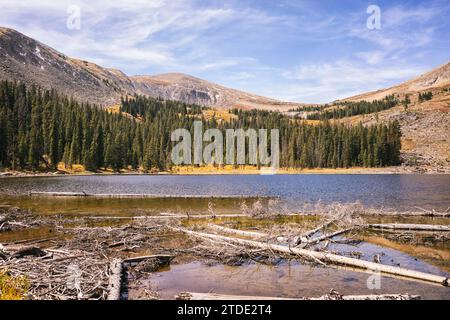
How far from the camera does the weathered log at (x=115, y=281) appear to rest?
1240cm

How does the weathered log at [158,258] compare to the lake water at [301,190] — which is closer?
the weathered log at [158,258]

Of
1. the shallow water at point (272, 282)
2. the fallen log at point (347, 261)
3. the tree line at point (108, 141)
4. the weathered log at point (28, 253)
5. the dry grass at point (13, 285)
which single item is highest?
the tree line at point (108, 141)

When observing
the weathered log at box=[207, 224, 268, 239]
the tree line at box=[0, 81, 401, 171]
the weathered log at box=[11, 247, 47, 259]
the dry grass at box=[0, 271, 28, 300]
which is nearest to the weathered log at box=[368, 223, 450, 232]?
the weathered log at box=[207, 224, 268, 239]

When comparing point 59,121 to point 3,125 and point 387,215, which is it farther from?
point 387,215

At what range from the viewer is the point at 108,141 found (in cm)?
12238

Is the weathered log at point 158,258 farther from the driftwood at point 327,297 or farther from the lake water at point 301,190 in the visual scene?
the lake water at point 301,190

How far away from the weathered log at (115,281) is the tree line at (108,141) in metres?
96.6

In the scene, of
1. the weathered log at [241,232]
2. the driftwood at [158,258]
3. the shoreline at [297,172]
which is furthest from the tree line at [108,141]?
the driftwood at [158,258]

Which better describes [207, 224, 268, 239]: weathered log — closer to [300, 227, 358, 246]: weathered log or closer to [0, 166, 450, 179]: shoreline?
[300, 227, 358, 246]: weathered log

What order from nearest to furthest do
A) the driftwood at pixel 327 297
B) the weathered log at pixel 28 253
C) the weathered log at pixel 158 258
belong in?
the driftwood at pixel 327 297 → the weathered log at pixel 28 253 → the weathered log at pixel 158 258

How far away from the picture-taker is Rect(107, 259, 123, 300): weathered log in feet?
40.7

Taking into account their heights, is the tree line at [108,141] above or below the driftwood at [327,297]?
above

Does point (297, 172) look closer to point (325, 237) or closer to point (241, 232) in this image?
point (241, 232)
